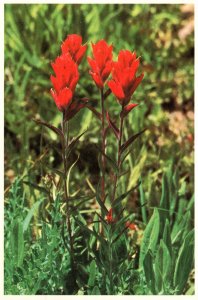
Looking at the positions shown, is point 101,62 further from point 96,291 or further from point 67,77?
point 96,291

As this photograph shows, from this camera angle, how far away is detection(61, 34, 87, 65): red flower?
172 cm

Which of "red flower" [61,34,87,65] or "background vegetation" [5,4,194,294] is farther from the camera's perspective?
"background vegetation" [5,4,194,294]

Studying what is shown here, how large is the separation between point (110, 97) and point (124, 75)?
1.12 metres

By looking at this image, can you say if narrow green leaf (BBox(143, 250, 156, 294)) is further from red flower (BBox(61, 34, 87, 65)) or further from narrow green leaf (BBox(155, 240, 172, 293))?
red flower (BBox(61, 34, 87, 65))

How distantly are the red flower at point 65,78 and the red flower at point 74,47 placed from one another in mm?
39

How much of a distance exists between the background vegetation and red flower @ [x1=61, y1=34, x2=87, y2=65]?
0.60 meters

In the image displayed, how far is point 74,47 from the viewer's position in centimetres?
173

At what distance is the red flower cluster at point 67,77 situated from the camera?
167cm

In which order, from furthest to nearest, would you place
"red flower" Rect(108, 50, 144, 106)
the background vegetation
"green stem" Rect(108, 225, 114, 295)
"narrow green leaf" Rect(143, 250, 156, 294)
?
the background vegetation, "narrow green leaf" Rect(143, 250, 156, 294), "green stem" Rect(108, 225, 114, 295), "red flower" Rect(108, 50, 144, 106)

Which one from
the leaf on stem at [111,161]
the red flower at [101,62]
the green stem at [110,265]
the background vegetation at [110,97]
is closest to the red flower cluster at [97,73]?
the red flower at [101,62]

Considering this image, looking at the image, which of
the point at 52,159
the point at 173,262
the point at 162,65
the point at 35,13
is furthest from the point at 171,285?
the point at 35,13

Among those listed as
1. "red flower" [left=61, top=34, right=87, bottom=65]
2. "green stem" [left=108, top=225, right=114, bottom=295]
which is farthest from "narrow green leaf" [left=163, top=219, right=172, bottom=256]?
"red flower" [left=61, top=34, right=87, bottom=65]

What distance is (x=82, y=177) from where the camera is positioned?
2.48 m

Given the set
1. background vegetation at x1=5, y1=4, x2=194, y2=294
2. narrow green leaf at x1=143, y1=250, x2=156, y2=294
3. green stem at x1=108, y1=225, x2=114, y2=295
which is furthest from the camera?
background vegetation at x1=5, y1=4, x2=194, y2=294
